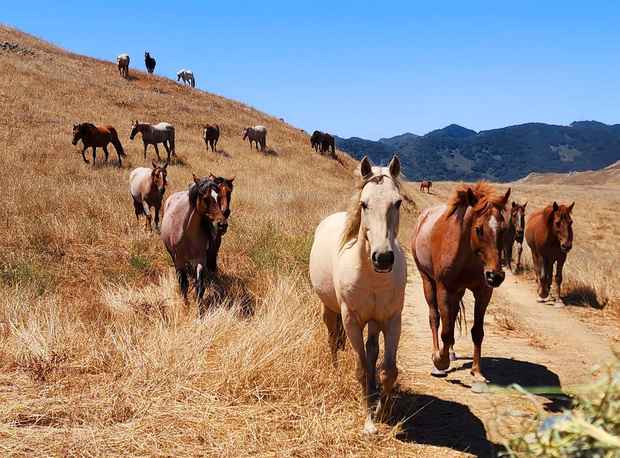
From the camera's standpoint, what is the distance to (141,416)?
3.80 meters

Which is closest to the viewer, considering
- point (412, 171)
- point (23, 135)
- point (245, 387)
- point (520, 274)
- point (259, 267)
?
point (245, 387)

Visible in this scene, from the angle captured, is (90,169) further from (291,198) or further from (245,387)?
(245,387)

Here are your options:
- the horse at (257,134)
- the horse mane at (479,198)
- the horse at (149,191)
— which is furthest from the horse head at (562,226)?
the horse at (257,134)

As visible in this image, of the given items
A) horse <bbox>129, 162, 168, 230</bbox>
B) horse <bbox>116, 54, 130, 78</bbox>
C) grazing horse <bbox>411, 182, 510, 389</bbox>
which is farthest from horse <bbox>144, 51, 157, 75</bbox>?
grazing horse <bbox>411, 182, 510, 389</bbox>

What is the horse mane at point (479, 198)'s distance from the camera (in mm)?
4859

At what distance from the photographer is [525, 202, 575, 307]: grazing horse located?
32.1 ft

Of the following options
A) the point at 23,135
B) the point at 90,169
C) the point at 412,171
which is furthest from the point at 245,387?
the point at 412,171

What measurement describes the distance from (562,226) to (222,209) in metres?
6.84

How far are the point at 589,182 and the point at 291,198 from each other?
74.7m

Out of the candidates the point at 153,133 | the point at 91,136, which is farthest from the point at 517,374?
the point at 153,133

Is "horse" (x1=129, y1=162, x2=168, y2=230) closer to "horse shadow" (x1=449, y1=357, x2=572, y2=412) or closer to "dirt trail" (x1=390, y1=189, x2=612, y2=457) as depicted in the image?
"dirt trail" (x1=390, y1=189, x2=612, y2=457)

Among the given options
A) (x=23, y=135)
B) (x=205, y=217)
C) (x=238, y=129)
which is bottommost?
(x=205, y=217)

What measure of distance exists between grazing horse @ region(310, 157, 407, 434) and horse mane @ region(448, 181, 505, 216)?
117 cm

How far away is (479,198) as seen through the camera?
509cm
